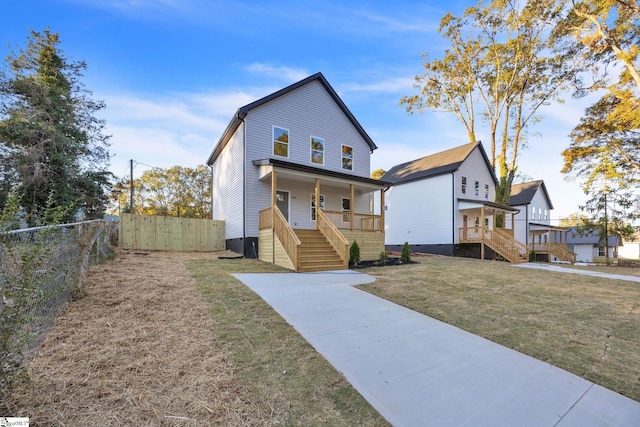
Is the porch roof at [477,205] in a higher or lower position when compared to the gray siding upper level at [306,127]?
lower

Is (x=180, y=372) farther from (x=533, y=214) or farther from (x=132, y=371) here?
(x=533, y=214)

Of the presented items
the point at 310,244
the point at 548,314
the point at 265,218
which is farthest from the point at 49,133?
the point at 548,314

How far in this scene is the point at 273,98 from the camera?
12.9 m

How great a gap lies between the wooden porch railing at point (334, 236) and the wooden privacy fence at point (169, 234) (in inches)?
246

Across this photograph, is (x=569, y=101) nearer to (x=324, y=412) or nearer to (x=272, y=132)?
(x=272, y=132)

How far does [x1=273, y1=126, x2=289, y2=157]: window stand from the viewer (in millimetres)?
13102

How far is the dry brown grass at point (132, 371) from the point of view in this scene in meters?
2.11

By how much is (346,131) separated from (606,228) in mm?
21114

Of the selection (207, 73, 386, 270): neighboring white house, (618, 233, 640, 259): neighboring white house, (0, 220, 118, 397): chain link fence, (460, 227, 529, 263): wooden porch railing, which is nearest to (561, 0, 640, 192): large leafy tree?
(460, 227, 529, 263): wooden porch railing

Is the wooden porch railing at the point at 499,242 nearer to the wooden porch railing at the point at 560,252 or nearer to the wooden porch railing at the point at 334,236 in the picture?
the wooden porch railing at the point at 560,252

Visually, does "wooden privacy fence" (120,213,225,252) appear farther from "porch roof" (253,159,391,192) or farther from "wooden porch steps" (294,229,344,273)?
"wooden porch steps" (294,229,344,273)

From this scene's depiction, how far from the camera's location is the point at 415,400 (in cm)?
240

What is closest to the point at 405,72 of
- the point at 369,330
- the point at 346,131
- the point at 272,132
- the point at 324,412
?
the point at 346,131

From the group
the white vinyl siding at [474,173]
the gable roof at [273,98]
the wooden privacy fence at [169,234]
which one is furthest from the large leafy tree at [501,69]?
the wooden privacy fence at [169,234]
